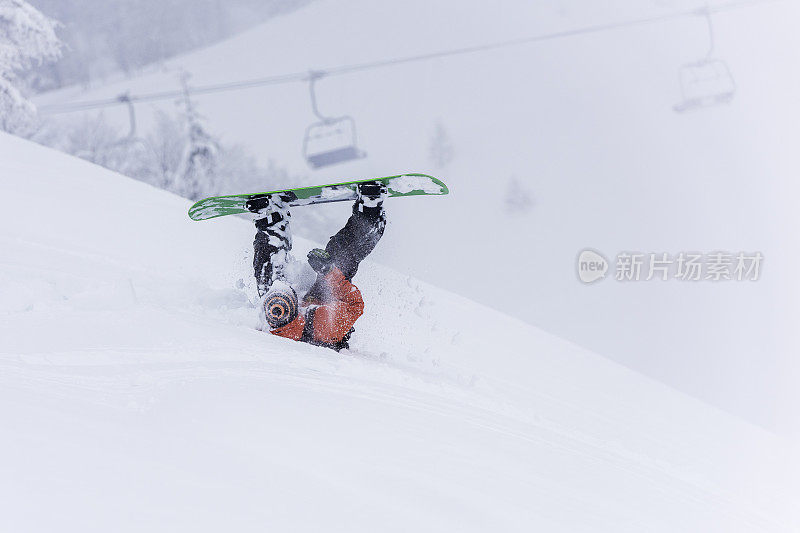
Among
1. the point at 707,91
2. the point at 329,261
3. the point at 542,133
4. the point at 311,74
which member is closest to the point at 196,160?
the point at 311,74

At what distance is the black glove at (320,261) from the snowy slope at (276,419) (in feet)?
1.53

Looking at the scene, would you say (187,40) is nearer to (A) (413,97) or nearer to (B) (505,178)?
(A) (413,97)

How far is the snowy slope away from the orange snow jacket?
140 mm

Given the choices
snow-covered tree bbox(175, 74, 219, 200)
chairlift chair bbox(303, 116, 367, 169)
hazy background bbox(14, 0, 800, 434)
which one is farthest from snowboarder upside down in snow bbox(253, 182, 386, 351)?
hazy background bbox(14, 0, 800, 434)

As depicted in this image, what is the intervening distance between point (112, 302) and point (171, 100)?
3790 cm

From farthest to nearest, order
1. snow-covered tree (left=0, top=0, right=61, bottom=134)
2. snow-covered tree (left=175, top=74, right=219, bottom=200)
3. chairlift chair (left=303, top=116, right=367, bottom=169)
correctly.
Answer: snow-covered tree (left=175, top=74, right=219, bottom=200)
snow-covered tree (left=0, top=0, right=61, bottom=134)
chairlift chair (left=303, top=116, right=367, bottom=169)

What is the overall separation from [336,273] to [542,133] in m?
39.6

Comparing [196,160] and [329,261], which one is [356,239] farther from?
[196,160]

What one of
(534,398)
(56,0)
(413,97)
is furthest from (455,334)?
(56,0)

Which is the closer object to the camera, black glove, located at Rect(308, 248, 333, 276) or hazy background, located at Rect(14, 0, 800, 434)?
black glove, located at Rect(308, 248, 333, 276)

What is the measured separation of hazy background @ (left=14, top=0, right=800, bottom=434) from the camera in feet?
107

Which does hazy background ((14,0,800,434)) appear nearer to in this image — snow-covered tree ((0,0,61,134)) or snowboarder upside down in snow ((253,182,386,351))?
snow-covered tree ((0,0,61,134))

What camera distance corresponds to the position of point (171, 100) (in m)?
37.6

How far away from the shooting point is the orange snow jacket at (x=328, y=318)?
11.3 feet
